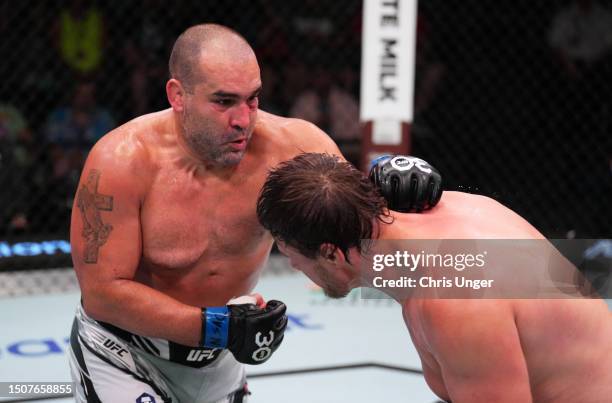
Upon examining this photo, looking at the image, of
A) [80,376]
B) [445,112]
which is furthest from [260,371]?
[445,112]

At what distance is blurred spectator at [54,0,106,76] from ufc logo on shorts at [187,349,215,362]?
318cm

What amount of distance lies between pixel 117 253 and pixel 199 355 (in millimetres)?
353

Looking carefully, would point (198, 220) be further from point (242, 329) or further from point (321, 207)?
point (321, 207)

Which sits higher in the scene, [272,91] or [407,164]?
[407,164]

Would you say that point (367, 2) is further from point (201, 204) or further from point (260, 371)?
point (201, 204)

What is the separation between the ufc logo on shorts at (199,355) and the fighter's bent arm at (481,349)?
859 mm

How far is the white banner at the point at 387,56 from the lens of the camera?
3869 mm

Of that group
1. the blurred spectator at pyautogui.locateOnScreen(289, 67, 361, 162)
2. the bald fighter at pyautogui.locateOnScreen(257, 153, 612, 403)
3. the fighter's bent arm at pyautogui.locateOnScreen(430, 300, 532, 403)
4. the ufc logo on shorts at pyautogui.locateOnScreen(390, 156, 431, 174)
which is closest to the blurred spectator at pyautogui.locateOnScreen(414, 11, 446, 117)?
the blurred spectator at pyautogui.locateOnScreen(289, 67, 361, 162)

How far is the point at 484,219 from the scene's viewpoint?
160cm

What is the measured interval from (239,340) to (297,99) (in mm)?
3288

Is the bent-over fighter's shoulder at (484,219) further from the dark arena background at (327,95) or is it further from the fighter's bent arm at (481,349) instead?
the dark arena background at (327,95)

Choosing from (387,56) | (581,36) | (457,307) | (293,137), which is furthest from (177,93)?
(581,36)

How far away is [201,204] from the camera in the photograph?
2148mm

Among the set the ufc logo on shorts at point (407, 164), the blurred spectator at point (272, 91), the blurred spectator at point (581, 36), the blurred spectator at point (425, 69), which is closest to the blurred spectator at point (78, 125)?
the blurred spectator at point (272, 91)
